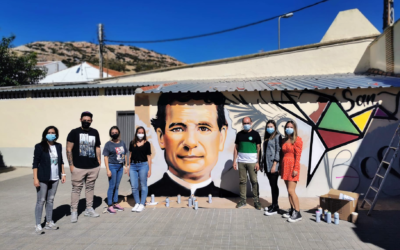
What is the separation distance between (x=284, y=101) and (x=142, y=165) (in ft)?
11.3

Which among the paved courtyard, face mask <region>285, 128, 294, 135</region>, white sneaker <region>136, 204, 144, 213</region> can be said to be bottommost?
the paved courtyard

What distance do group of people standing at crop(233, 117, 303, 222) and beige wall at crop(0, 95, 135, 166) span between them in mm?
6794

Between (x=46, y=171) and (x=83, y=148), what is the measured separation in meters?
0.70

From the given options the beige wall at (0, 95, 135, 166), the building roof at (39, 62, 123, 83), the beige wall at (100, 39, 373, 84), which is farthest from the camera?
the building roof at (39, 62, 123, 83)

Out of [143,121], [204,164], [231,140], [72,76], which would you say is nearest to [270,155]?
[231,140]

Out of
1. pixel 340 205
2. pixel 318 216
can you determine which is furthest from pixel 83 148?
pixel 340 205

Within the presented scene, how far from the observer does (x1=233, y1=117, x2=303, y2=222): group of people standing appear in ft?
15.3

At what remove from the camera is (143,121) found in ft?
20.7

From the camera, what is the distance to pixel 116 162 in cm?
525

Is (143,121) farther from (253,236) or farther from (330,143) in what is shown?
(330,143)

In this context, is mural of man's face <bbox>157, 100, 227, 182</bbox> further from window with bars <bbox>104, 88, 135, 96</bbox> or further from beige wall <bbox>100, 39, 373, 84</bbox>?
beige wall <bbox>100, 39, 373, 84</bbox>

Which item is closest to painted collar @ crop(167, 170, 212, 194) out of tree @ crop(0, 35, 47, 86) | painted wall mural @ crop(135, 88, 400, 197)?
painted wall mural @ crop(135, 88, 400, 197)

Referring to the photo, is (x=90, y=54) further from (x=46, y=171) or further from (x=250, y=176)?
(x=250, y=176)

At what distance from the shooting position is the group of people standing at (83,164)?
4285mm
